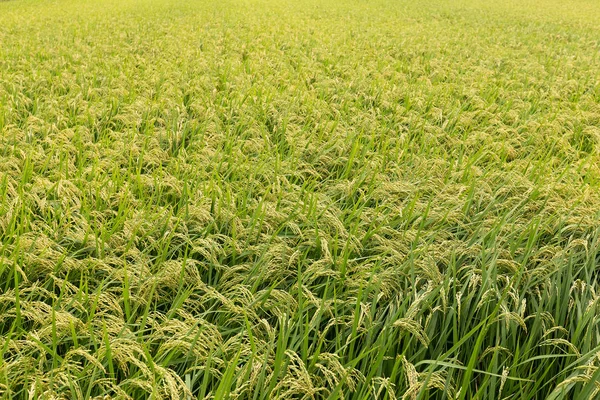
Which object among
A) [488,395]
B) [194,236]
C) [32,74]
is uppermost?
[32,74]

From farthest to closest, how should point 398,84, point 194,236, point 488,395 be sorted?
point 398,84
point 194,236
point 488,395

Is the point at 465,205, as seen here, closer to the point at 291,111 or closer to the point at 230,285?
the point at 230,285

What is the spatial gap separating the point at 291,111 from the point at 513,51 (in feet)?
27.7

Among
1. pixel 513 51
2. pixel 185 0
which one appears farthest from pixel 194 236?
pixel 185 0

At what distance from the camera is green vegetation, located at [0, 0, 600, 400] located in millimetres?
2133

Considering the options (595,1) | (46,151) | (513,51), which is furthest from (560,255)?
(595,1)

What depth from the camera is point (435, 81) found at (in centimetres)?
827

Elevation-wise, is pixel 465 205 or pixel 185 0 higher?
pixel 185 0

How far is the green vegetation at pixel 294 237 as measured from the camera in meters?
2.13

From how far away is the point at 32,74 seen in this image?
287 inches

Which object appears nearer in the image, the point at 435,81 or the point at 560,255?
the point at 560,255

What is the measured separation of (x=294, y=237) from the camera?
3195 mm

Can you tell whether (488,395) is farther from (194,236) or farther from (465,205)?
(194,236)

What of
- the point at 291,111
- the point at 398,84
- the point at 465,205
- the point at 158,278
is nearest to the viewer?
the point at 158,278
